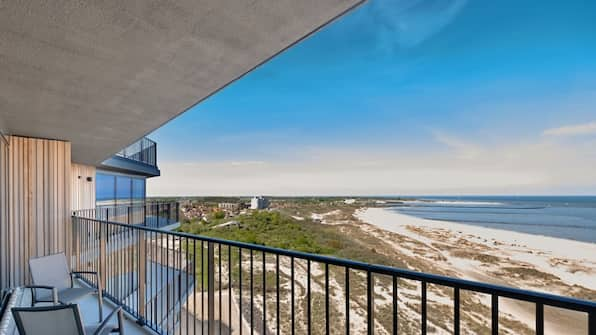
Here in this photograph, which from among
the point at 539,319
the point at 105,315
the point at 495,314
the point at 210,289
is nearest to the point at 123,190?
the point at 105,315

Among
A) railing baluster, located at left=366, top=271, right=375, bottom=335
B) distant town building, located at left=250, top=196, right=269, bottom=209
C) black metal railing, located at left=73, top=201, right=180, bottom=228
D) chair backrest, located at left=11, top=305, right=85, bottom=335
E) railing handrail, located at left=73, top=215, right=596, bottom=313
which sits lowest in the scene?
distant town building, located at left=250, top=196, right=269, bottom=209

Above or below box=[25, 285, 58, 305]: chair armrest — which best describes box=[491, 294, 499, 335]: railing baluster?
above

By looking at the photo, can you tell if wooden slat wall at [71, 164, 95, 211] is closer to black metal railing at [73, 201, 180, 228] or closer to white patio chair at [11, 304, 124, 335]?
black metal railing at [73, 201, 180, 228]

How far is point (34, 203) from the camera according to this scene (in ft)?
15.8

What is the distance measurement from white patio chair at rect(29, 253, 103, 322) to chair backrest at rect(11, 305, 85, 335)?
1744mm

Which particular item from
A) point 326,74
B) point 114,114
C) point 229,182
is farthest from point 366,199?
point 114,114

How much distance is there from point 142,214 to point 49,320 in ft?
30.3

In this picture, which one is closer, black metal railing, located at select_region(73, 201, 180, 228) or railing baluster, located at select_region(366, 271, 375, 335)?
railing baluster, located at select_region(366, 271, 375, 335)

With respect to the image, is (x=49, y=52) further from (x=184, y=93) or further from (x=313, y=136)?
(x=313, y=136)

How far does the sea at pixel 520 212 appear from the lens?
73.8 ft

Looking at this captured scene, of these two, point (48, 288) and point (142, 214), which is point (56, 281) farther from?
point (142, 214)

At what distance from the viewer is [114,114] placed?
3797 mm

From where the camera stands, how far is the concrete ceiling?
1.75 metres

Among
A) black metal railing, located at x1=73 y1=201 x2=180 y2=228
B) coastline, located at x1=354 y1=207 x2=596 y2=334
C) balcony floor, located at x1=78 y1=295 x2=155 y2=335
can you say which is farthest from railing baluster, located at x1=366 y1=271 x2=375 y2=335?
coastline, located at x1=354 y1=207 x2=596 y2=334
